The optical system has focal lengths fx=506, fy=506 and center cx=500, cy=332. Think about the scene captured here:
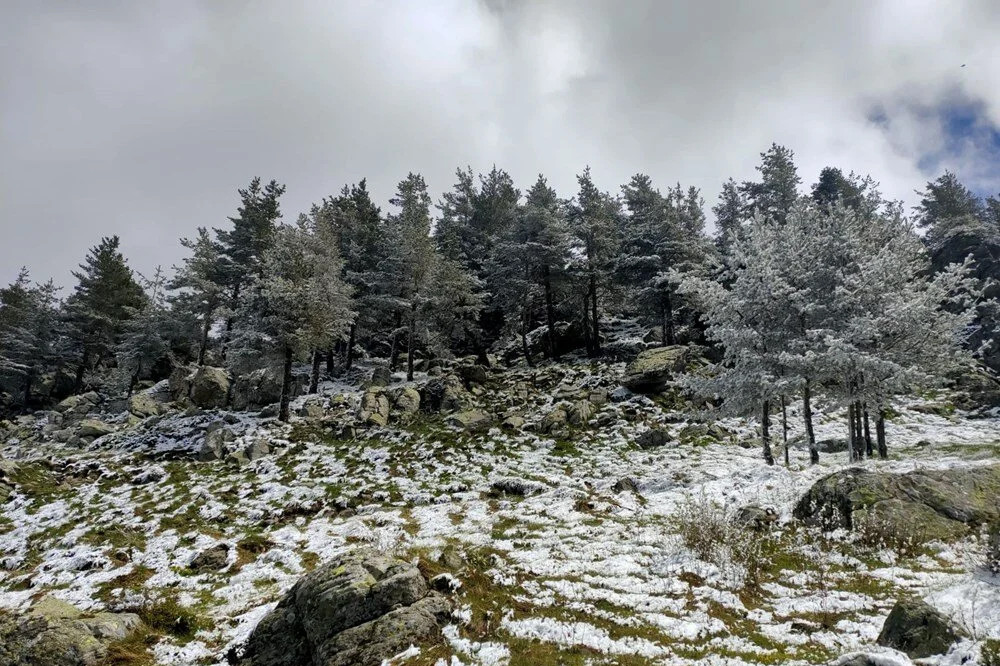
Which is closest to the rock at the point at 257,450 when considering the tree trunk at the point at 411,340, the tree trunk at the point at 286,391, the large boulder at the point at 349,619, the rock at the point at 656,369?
the tree trunk at the point at 286,391

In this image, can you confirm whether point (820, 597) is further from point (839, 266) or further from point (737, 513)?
point (839, 266)

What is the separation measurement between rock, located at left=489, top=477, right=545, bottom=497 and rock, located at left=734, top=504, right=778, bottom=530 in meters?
6.36

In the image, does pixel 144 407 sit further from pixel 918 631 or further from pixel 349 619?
pixel 918 631

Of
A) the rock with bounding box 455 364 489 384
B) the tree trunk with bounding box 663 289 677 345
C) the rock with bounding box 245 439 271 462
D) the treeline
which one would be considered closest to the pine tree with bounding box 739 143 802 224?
the treeline

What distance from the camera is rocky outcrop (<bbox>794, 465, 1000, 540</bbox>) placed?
33.2 ft

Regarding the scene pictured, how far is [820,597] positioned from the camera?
8070mm

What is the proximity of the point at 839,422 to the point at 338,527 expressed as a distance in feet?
76.5

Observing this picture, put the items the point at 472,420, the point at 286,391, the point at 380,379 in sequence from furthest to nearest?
1. the point at 380,379
2. the point at 286,391
3. the point at 472,420

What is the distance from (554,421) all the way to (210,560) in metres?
16.1

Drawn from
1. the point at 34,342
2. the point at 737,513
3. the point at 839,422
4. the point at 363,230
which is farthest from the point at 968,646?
the point at 34,342

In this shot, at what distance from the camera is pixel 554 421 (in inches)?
981

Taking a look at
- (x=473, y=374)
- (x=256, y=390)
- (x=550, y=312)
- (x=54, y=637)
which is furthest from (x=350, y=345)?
(x=54, y=637)

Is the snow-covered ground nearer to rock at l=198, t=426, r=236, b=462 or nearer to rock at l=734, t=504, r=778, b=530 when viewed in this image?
rock at l=734, t=504, r=778, b=530

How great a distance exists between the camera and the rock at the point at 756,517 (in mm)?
11594
